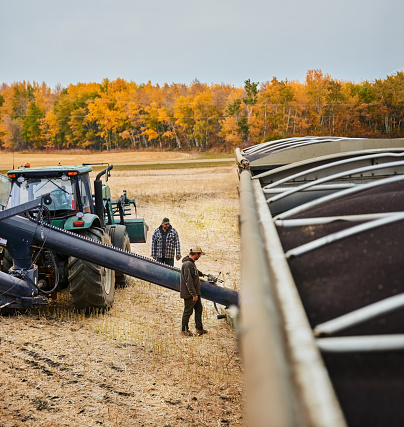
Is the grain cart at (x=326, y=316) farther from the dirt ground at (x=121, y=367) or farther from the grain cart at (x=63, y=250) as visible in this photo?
the grain cart at (x=63, y=250)

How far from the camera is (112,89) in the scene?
80562mm

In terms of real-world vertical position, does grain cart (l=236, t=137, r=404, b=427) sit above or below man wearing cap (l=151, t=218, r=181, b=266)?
above

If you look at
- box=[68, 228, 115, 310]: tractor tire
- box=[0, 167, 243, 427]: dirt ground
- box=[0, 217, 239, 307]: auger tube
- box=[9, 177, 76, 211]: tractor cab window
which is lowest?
box=[0, 167, 243, 427]: dirt ground

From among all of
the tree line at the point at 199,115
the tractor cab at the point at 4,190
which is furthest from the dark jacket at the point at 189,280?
the tree line at the point at 199,115

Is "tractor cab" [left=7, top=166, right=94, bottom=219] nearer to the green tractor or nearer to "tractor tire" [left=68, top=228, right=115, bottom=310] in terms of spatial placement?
the green tractor

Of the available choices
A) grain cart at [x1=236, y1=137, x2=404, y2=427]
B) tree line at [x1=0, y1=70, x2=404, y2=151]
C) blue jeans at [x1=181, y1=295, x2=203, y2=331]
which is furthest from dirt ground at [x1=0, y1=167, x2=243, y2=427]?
tree line at [x1=0, y1=70, x2=404, y2=151]

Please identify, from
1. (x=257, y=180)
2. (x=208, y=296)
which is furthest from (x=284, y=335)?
(x=208, y=296)

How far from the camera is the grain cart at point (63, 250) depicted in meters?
5.97

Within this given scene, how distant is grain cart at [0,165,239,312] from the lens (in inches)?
235

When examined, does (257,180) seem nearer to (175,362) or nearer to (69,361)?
(175,362)

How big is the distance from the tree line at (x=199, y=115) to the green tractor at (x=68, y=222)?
44.7 meters

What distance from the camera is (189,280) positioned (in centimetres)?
641

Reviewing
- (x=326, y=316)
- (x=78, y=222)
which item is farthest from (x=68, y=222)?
(x=326, y=316)

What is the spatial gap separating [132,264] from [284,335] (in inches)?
188
